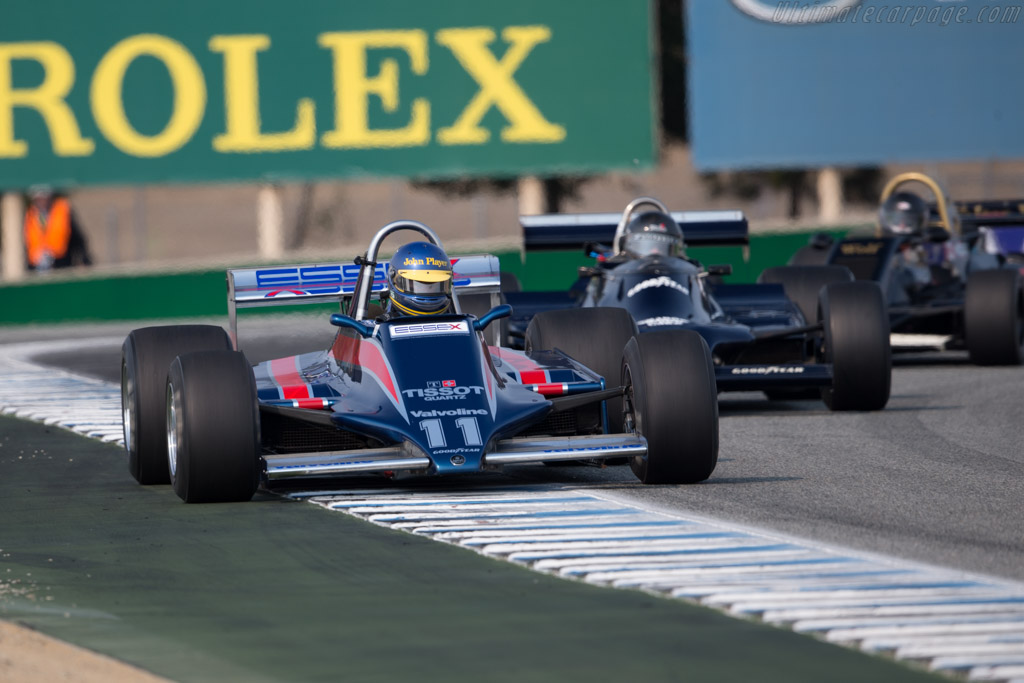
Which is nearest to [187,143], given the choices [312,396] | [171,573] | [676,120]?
[676,120]

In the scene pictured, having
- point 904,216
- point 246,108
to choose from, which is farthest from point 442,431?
point 246,108

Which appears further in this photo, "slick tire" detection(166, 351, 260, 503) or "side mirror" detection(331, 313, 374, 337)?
"side mirror" detection(331, 313, 374, 337)

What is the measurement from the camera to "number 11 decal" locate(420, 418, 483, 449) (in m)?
8.59

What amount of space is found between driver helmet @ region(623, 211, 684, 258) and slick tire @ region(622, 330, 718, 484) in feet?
17.4

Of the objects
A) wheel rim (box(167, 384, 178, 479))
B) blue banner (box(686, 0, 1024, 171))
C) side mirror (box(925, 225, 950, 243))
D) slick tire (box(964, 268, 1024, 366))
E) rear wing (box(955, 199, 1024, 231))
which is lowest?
slick tire (box(964, 268, 1024, 366))

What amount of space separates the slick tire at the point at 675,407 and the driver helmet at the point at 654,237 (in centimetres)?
530

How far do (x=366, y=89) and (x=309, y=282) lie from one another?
16.6 metres

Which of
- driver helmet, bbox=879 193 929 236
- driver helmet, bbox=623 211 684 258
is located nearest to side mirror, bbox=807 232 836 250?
driver helmet, bbox=879 193 929 236

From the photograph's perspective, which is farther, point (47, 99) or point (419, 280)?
point (47, 99)

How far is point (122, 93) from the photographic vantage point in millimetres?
26688

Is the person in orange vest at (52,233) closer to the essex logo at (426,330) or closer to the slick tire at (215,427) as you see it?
the essex logo at (426,330)

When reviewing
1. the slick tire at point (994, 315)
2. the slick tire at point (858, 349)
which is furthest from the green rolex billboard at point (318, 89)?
the slick tire at point (858, 349)

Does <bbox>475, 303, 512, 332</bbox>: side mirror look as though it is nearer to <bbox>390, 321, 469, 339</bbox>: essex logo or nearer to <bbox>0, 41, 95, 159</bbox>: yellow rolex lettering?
<bbox>390, 321, 469, 339</bbox>: essex logo

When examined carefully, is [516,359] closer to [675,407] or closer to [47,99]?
[675,407]
